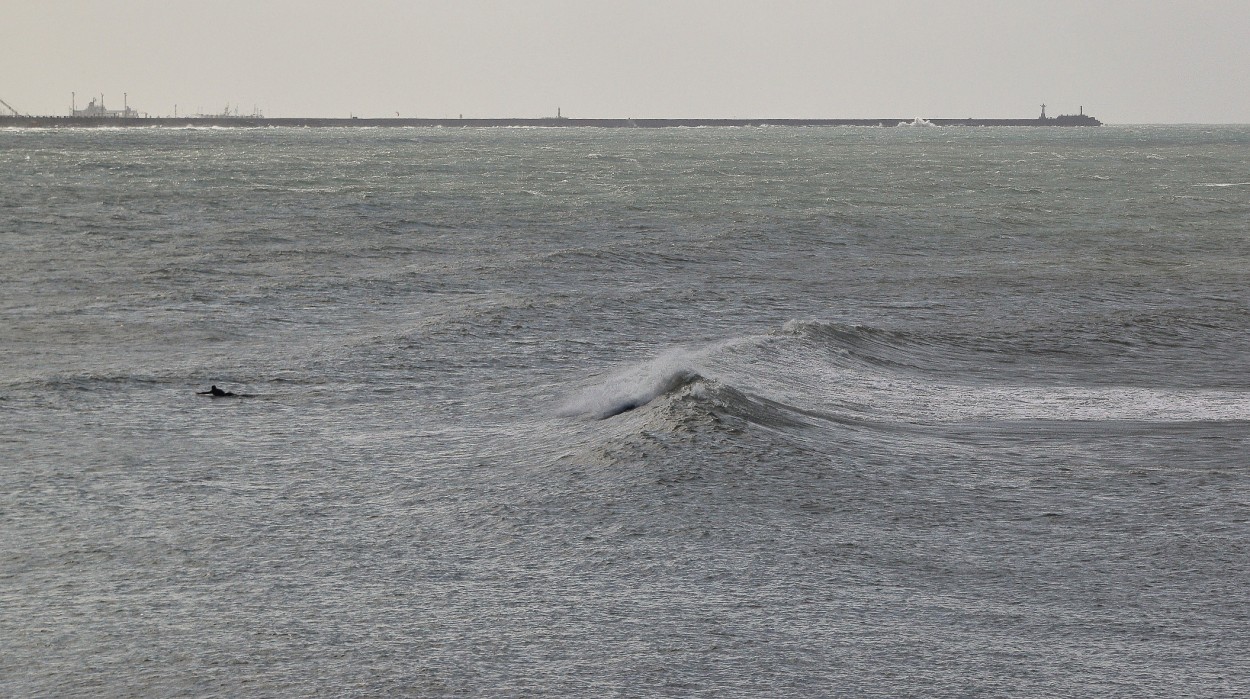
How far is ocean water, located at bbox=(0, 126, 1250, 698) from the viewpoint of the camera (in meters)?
5.53

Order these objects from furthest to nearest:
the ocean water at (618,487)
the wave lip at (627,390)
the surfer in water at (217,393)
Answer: the surfer in water at (217,393), the wave lip at (627,390), the ocean water at (618,487)

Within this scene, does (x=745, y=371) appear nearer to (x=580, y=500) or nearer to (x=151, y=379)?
(x=580, y=500)

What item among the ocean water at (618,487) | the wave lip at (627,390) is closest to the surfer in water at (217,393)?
the ocean water at (618,487)

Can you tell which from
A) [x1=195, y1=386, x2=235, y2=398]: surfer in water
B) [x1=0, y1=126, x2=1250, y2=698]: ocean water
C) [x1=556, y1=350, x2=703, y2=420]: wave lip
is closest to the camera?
[x1=0, y1=126, x2=1250, y2=698]: ocean water

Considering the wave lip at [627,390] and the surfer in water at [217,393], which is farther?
the surfer in water at [217,393]

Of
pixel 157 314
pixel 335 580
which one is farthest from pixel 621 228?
pixel 335 580

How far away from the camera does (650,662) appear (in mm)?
5441

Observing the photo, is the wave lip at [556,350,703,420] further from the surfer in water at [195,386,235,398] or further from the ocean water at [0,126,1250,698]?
the surfer in water at [195,386,235,398]

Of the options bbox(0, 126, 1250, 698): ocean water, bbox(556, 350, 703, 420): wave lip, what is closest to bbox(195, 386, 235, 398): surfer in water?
bbox(0, 126, 1250, 698): ocean water

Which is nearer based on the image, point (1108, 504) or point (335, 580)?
point (335, 580)

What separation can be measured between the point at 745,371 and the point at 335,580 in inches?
266

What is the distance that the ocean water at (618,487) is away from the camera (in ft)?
18.1

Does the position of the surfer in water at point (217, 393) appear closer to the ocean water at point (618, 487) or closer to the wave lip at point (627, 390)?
the ocean water at point (618, 487)

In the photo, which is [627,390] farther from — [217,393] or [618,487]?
[217,393]
